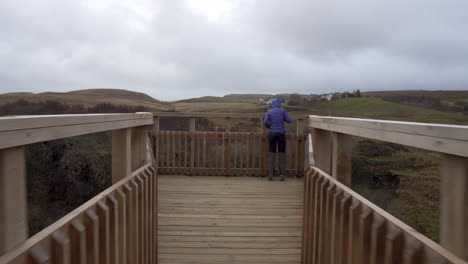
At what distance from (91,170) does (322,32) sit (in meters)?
12.2

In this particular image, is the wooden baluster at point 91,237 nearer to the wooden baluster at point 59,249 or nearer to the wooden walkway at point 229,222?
the wooden baluster at point 59,249

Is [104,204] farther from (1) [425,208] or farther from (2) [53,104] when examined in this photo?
(2) [53,104]

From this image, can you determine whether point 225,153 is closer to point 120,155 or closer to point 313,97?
point 120,155

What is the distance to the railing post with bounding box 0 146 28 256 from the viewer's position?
3.51 ft

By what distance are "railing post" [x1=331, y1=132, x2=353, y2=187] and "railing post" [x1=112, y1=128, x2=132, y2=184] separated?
1572 mm

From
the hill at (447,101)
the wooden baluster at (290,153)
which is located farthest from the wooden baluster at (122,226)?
the hill at (447,101)

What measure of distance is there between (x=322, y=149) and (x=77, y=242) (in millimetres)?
2531

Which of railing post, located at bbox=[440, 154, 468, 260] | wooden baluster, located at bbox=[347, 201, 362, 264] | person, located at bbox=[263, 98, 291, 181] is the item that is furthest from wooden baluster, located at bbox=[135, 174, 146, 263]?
person, located at bbox=[263, 98, 291, 181]

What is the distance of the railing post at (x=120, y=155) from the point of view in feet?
7.56

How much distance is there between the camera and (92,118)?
175 cm

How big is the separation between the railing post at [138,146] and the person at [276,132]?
11.8 ft

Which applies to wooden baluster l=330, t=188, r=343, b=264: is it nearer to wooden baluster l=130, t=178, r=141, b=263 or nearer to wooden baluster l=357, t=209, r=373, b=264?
wooden baluster l=357, t=209, r=373, b=264

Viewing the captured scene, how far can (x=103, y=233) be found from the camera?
166 centimetres

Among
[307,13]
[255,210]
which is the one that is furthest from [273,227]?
[307,13]
